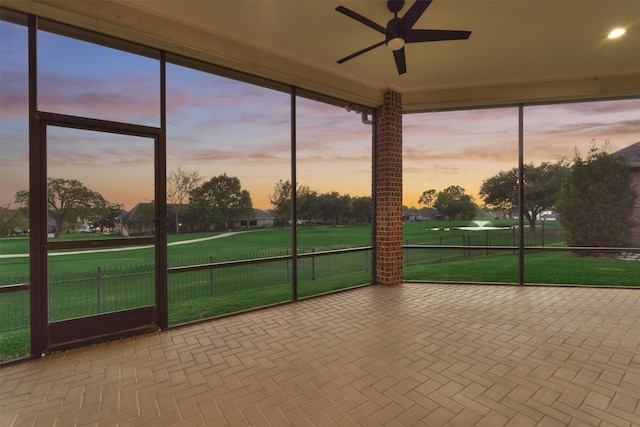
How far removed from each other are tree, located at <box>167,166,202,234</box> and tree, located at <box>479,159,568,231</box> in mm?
5353

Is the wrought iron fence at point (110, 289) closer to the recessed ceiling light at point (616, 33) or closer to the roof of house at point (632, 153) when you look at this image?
the recessed ceiling light at point (616, 33)

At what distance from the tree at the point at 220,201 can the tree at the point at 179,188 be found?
4.5 inches

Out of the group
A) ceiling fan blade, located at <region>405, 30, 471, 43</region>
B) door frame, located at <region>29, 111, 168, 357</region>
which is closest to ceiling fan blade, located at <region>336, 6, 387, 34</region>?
ceiling fan blade, located at <region>405, 30, 471, 43</region>

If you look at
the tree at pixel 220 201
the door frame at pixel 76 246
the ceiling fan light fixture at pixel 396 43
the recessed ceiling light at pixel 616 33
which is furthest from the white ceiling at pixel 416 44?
the tree at pixel 220 201

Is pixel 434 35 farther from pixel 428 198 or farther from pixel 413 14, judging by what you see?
pixel 428 198

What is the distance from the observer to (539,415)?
1757 millimetres

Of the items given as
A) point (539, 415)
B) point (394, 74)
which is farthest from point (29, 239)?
point (394, 74)

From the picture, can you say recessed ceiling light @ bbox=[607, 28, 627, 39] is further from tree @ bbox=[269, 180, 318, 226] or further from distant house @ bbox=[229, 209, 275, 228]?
distant house @ bbox=[229, 209, 275, 228]

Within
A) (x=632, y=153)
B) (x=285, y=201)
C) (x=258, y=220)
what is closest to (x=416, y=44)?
(x=285, y=201)

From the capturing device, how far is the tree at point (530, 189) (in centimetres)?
525

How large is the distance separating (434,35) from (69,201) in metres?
3.81

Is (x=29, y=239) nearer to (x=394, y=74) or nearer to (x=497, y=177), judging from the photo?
(x=394, y=74)

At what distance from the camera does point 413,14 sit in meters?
2.29

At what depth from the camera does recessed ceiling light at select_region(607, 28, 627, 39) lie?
10.3 ft
